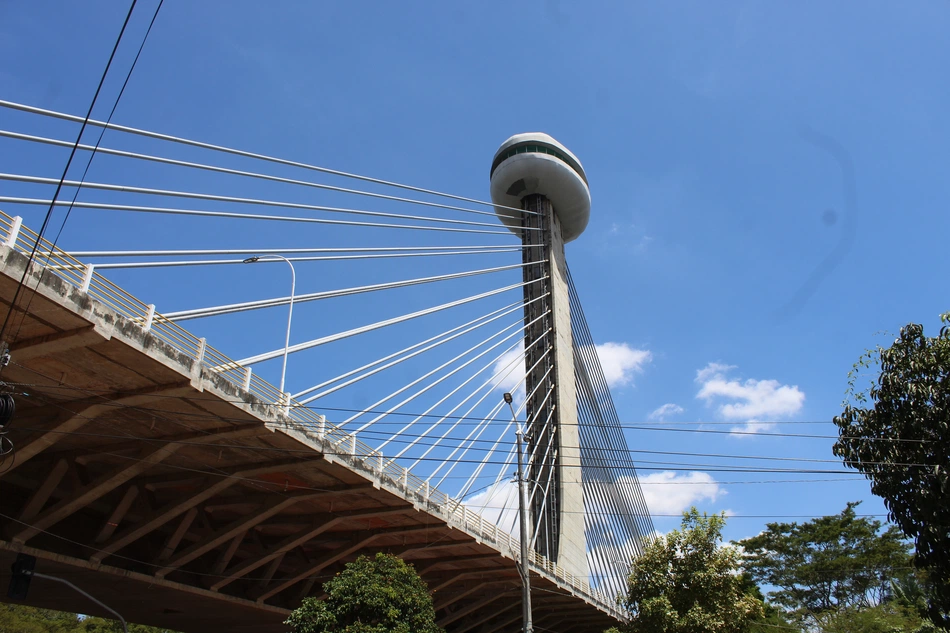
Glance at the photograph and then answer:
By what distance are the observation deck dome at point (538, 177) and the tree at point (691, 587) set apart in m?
25.9

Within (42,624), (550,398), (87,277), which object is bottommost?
(42,624)

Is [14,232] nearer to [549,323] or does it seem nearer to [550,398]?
[550,398]

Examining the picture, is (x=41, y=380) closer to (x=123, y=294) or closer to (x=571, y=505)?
(x=123, y=294)

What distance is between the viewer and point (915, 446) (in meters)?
18.5

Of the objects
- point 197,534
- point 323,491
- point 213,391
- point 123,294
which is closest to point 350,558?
point 197,534

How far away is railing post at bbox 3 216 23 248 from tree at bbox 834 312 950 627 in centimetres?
2010

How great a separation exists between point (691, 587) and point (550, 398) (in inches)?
740

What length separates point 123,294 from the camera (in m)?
14.6

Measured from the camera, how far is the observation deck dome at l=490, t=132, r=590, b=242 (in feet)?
151

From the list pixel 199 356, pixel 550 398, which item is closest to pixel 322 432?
pixel 199 356

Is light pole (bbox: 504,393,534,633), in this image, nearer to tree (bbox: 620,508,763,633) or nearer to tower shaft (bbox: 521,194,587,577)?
tree (bbox: 620,508,763,633)

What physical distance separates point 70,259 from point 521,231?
1416 inches

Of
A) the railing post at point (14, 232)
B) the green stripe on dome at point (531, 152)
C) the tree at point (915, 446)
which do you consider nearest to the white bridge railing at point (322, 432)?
the railing post at point (14, 232)

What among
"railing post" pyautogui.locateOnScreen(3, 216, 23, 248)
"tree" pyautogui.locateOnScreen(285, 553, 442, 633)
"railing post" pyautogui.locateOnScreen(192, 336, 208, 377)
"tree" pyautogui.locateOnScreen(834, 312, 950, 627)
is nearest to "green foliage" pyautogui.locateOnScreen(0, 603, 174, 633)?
"tree" pyautogui.locateOnScreen(285, 553, 442, 633)
